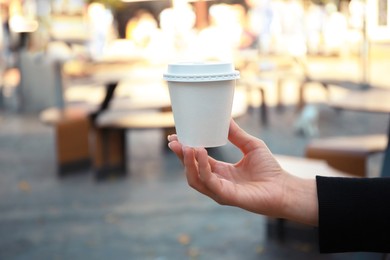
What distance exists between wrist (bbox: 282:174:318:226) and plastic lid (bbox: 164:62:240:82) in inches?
11.5

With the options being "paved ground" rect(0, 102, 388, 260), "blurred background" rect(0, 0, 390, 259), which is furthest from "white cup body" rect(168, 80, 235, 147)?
"paved ground" rect(0, 102, 388, 260)

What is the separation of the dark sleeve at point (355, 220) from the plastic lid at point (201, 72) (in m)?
0.36

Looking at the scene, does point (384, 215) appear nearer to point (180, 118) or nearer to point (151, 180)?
point (180, 118)

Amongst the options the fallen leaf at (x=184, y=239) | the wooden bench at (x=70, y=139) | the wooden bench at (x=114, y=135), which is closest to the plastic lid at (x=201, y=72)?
the fallen leaf at (x=184, y=239)

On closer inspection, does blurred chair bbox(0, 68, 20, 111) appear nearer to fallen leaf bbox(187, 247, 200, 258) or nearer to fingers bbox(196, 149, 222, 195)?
fallen leaf bbox(187, 247, 200, 258)

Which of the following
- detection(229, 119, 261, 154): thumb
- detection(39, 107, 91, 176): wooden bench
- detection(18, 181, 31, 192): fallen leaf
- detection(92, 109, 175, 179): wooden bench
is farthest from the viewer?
detection(39, 107, 91, 176): wooden bench

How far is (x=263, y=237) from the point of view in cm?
514

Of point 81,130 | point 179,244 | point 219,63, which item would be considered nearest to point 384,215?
point 219,63

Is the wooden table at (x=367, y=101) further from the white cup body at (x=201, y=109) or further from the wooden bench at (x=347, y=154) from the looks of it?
the white cup body at (x=201, y=109)

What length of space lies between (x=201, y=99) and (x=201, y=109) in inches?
1.0

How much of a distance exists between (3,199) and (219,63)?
513cm

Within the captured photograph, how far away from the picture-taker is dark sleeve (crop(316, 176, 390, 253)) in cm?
157

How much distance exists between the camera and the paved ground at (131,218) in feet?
16.1

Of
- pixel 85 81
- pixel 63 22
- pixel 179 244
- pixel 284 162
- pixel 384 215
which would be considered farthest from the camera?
pixel 85 81
